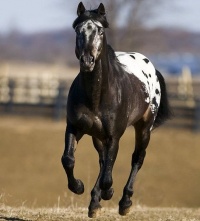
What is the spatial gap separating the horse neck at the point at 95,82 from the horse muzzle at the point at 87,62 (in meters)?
0.59

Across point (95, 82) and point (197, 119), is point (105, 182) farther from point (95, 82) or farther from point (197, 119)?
point (197, 119)

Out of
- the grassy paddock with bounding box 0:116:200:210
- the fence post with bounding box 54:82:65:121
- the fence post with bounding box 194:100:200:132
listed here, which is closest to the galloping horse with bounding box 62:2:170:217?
the grassy paddock with bounding box 0:116:200:210

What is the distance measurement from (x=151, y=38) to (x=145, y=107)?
99.3 ft

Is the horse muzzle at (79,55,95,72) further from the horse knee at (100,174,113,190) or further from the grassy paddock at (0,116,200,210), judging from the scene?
the grassy paddock at (0,116,200,210)

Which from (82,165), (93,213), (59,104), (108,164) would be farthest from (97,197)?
(59,104)

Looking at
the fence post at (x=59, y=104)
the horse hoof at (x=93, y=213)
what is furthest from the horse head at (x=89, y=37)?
the fence post at (x=59, y=104)

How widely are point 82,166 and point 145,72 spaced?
490 inches

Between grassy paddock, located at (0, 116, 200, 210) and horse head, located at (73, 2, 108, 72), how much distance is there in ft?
24.9

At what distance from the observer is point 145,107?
35.5 feet

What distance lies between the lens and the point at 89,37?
28.8 feet

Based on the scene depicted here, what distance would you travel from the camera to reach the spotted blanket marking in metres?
10.8

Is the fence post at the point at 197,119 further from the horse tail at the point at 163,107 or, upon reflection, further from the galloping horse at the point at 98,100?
the galloping horse at the point at 98,100

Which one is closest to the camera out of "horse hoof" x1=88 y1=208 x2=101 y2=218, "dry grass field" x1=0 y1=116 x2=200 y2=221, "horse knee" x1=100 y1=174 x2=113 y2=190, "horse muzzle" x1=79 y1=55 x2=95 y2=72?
"horse muzzle" x1=79 y1=55 x2=95 y2=72

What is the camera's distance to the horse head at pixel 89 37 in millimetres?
8617
